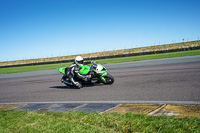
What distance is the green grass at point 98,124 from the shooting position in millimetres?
3066

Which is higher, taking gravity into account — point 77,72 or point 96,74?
point 77,72

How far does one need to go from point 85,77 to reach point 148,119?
5.26 m

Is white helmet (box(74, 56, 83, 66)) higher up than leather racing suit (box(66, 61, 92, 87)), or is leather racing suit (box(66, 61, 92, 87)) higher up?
white helmet (box(74, 56, 83, 66))

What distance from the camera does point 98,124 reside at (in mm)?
3498

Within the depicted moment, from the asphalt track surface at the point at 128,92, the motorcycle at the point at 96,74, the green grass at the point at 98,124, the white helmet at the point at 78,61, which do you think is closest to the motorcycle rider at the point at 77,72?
the white helmet at the point at 78,61

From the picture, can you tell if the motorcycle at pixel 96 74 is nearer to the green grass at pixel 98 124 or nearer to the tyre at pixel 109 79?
the tyre at pixel 109 79

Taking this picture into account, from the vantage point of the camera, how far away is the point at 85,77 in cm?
852

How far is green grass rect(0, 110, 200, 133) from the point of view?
10.1ft

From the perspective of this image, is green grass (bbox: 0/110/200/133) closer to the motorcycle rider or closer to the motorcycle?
the motorcycle

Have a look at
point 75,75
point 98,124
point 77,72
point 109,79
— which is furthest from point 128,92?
point 98,124

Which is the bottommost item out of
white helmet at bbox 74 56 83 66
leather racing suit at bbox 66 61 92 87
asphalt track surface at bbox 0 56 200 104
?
asphalt track surface at bbox 0 56 200 104

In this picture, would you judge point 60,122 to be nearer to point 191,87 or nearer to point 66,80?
point 191,87

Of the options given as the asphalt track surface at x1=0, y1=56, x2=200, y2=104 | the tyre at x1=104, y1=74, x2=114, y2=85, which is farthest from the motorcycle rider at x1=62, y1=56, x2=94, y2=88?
the tyre at x1=104, y1=74, x2=114, y2=85

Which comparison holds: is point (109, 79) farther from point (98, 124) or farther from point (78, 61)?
point (98, 124)
